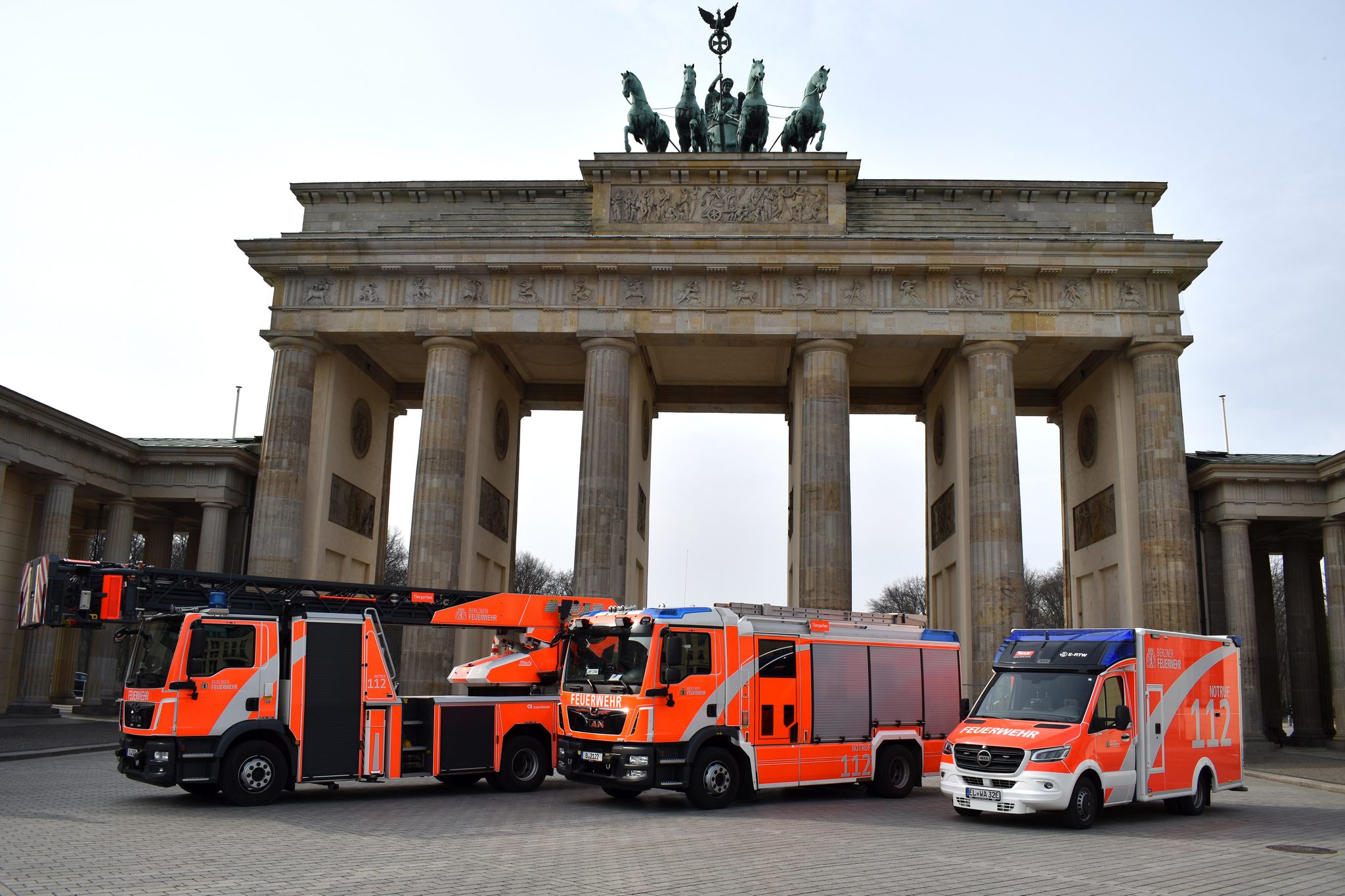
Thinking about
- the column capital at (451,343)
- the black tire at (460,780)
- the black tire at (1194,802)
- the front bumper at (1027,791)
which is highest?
the column capital at (451,343)

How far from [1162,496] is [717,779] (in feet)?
69.4

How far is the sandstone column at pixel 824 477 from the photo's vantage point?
31.8m

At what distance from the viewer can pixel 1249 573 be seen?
111ft

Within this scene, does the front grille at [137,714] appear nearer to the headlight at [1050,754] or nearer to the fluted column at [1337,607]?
the headlight at [1050,754]

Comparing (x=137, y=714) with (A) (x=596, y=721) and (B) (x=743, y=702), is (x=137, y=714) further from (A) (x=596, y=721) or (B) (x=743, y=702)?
(B) (x=743, y=702)

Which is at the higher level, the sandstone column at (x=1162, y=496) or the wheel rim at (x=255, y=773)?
the sandstone column at (x=1162, y=496)

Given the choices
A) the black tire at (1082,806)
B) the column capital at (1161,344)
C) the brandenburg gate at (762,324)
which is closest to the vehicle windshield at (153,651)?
the black tire at (1082,806)

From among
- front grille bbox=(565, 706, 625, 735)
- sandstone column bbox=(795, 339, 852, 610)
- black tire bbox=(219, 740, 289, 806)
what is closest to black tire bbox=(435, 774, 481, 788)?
front grille bbox=(565, 706, 625, 735)

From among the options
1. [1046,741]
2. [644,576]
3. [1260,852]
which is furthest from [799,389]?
[1260,852]

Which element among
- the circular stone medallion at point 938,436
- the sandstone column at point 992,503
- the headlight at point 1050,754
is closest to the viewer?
the headlight at point 1050,754

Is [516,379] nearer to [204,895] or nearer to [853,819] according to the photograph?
[853,819]

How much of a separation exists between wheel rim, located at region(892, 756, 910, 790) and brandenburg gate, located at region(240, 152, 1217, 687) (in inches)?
489

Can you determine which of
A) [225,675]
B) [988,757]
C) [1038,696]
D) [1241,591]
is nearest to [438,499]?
[225,675]

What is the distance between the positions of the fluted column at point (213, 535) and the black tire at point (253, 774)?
2235cm
